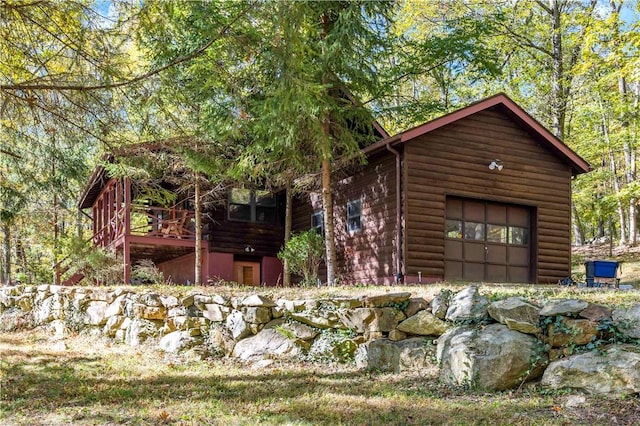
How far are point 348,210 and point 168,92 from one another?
8.61 meters

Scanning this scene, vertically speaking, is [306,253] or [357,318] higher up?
[306,253]

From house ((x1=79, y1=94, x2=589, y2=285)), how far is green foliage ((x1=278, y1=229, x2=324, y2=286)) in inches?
33.3

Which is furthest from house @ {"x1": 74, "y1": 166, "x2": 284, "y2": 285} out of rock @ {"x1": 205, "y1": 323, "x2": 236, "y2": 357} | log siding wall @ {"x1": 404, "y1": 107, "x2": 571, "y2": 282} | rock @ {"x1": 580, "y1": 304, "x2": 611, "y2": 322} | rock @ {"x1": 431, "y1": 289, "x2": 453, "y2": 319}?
rock @ {"x1": 580, "y1": 304, "x2": 611, "y2": 322}

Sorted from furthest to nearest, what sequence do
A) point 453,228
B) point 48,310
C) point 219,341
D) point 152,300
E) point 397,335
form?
1. point 453,228
2. point 48,310
3. point 152,300
4. point 219,341
5. point 397,335

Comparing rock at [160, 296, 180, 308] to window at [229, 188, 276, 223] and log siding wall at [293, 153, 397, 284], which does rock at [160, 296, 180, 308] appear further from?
window at [229, 188, 276, 223]

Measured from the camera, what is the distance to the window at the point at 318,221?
16.3 metres

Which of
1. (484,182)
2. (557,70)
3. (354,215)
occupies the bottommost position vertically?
(354,215)

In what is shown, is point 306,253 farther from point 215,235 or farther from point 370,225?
point 215,235

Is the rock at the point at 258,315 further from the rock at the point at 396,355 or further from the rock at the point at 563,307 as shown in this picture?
the rock at the point at 563,307

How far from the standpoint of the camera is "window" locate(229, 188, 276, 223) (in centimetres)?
1764

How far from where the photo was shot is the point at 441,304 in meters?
8.09

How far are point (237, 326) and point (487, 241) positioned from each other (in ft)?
24.0

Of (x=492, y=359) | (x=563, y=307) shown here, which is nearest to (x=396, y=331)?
(x=492, y=359)

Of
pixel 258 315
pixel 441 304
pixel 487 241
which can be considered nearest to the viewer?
pixel 441 304
